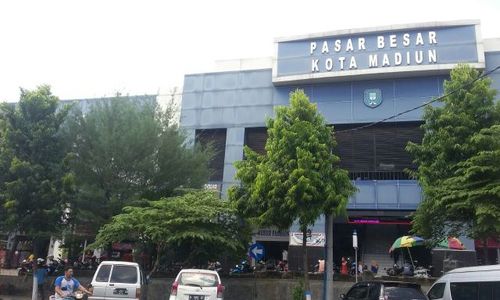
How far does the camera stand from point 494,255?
29.1m

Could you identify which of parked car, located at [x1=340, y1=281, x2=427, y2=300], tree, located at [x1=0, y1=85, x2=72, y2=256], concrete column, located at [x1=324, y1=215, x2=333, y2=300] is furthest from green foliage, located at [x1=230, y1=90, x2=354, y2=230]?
tree, located at [x1=0, y1=85, x2=72, y2=256]

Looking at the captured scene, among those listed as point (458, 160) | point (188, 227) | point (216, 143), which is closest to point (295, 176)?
point (188, 227)

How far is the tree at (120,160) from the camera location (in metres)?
21.5

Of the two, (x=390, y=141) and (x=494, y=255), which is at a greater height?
(x=390, y=141)

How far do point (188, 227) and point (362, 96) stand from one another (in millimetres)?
17041

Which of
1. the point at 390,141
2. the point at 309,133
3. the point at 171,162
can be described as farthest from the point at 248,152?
the point at 390,141

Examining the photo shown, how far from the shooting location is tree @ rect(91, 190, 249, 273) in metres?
18.0

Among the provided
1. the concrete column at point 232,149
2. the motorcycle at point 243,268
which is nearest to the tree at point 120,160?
the motorcycle at point 243,268

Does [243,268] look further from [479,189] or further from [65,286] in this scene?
[479,189]

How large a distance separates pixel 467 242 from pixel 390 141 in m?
7.37

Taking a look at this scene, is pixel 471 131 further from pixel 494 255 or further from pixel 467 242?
pixel 494 255

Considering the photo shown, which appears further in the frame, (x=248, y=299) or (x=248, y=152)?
(x=248, y=299)

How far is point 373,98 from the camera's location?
30.8 m

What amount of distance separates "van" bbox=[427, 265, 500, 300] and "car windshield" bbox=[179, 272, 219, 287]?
20.3 ft
